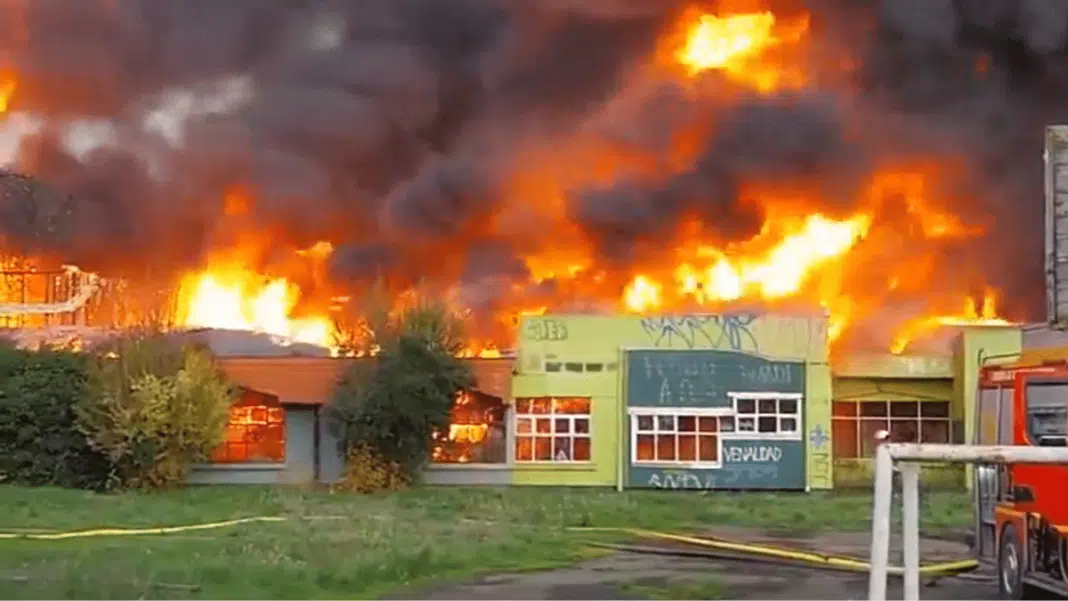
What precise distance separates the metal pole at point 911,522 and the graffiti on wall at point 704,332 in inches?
1284

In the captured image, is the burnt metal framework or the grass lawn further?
the burnt metal framework

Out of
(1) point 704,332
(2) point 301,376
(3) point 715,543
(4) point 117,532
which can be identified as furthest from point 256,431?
(3) point 715,543

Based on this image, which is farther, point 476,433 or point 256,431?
point 256,431

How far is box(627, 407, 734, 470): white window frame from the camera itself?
3744 centimetres

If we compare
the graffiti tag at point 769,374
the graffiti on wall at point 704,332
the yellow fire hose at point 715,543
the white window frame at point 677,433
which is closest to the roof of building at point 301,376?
the white window frame at point 677,433

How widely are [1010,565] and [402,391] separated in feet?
69.7

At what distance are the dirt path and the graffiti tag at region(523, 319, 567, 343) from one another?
18349mm

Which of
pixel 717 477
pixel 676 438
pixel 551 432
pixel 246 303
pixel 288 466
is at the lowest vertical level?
pixel 717 477

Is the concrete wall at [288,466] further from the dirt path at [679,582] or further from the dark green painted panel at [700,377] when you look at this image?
the dirt path at [679,582]

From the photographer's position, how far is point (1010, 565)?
15.3 metres

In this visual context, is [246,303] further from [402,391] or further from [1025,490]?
[1025,490]

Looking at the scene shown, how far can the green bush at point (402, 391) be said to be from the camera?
3503 cm

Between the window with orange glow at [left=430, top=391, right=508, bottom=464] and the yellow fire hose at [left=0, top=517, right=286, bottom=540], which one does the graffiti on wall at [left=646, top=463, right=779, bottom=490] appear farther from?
the yellow fire hose at [left=0, top=517, right=286, bottom=540]

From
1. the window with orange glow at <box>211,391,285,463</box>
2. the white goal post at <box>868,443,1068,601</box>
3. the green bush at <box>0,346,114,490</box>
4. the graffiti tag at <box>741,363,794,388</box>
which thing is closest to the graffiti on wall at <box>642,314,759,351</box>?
the graffiti tag at <box>741,363,794,388</box>
